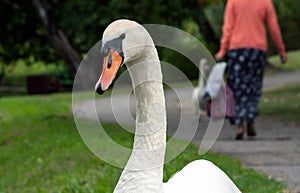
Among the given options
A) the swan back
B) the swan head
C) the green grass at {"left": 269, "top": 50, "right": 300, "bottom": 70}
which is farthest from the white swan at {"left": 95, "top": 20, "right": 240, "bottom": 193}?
the green grass at {"left": 269, "top": 50, "right": 300, "bottom": 70}

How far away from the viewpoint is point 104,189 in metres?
6.04

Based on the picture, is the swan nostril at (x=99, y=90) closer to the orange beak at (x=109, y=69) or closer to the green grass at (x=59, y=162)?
the orange beak at (x=109, y=69)

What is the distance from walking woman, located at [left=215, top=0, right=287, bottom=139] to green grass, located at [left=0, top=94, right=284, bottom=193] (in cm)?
112

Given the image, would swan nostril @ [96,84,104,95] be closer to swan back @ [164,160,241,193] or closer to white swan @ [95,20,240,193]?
white swan @ [95,20,240,193]

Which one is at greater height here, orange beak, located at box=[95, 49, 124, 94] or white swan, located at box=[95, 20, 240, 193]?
orange beak, located at box=[95, 49, 124, 94]

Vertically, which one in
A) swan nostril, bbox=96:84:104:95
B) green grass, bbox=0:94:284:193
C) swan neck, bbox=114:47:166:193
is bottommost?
green grass, bbox=0:94:284:193

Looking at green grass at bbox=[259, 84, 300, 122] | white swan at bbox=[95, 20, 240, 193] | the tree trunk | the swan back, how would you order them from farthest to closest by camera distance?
the tree trunk < green grass at bbox=[259, 84, 300, 122] < the swan back < white swan at bbox=[95, 20, 240, 193]

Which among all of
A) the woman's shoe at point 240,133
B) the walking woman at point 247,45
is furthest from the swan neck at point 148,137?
the woman's shoe at point 240,133

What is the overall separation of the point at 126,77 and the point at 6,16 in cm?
1475

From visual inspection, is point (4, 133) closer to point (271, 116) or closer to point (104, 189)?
point (271, 116)

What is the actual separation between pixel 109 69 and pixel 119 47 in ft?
0.47

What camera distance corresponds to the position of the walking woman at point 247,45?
9.00m

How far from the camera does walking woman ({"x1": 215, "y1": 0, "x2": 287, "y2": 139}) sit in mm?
9000

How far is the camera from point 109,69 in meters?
3.12
